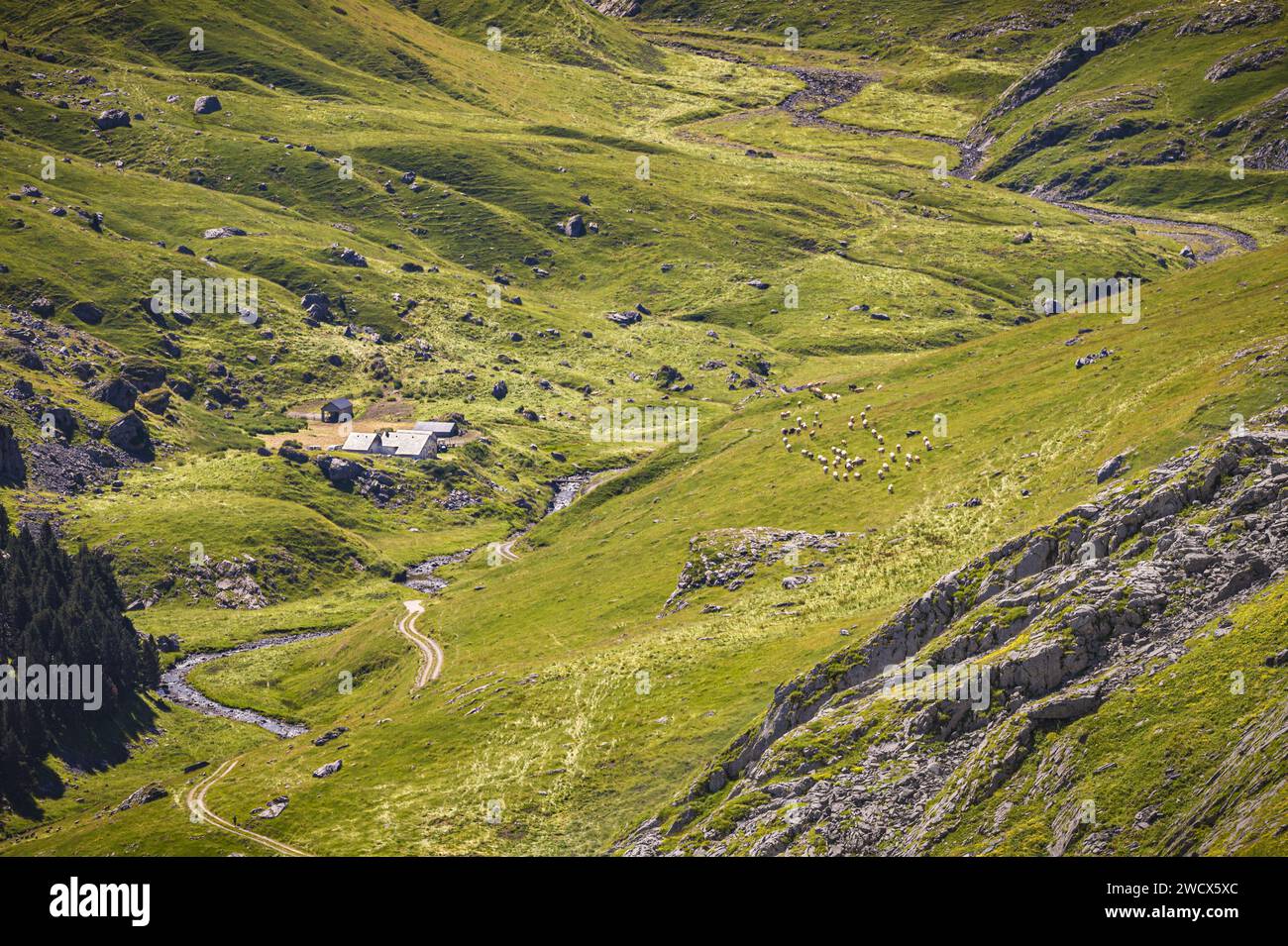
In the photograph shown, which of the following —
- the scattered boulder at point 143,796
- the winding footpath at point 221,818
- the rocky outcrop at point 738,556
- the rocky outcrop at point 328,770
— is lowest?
the scattered boulder at point 143,796

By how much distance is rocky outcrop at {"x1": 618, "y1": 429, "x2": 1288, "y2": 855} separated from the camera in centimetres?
5378

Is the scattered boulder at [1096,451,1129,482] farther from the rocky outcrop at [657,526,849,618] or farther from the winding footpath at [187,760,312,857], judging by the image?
the winding footpath at [187,760,312,857]

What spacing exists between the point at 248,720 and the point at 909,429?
96034mm

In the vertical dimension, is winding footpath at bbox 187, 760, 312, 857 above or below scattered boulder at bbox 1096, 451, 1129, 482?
below

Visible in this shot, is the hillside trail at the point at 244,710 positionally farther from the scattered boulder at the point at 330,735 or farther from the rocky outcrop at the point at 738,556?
the rocky outcrop at the point at 738,556

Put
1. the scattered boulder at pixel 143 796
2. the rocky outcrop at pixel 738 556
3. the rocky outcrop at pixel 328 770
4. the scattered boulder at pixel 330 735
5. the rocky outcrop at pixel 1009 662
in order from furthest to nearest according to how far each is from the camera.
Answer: the scattered boulder at pixel 330 735, the rocky outcrop at pixel 738 556, the scattered boulder at pixel 143 796, the rocky outcrop at pixel 328 770, the rocky outcrop at pixel 1009 662

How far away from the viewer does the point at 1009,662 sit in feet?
187

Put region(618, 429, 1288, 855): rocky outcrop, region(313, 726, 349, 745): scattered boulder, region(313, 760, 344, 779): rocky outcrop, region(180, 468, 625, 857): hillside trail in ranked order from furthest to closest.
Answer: region(313, 726, 349, 745): scattered boulder → region(313, 760, 344, 779): rocky outcrop → region(180, 468, 625, 857): hillside trail → region(618, 429, 1288, 855): rocky outcrop

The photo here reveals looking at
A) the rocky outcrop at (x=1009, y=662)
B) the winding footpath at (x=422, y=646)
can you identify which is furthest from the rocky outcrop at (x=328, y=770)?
the rocky outcrop at (x=1009, y=662)

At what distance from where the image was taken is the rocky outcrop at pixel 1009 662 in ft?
176

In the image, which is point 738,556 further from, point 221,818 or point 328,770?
point 221,818

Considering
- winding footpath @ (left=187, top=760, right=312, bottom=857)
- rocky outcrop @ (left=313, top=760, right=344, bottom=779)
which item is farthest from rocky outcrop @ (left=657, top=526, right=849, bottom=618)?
winding footpath @ (left=187, top=760, right=312, bottom=857)

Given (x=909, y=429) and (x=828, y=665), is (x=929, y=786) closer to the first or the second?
(x=828, y=665)
